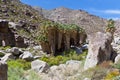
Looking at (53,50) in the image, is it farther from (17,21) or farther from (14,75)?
(17,21)

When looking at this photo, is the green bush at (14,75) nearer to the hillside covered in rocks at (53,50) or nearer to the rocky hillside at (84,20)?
the hillside covered in rocks at (53,50)

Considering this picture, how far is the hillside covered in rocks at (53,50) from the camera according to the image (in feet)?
84.7

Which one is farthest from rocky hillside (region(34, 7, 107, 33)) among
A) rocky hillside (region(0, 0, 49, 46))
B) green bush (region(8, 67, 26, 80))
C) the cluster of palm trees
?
green bush (region(8, 67, 26, 80))

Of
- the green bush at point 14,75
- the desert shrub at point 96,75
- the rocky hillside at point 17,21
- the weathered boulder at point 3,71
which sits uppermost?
the rocky hillside at point 17,21

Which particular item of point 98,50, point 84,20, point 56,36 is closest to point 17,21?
point 56,36

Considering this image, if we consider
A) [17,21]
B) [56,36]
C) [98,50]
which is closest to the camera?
[98,50]

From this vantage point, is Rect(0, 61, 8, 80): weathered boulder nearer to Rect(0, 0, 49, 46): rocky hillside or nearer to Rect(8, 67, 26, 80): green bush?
Rect(8, 67, 26, 80): green bush

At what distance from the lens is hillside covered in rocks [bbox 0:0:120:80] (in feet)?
84.7

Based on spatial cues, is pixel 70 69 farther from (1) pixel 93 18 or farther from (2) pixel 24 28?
(1) pixel 93 18

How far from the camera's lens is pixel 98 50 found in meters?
33.9

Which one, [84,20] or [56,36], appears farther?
[84,20]

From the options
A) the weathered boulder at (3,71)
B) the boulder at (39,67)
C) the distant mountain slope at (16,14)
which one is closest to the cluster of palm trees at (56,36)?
the boulder at (39,67)

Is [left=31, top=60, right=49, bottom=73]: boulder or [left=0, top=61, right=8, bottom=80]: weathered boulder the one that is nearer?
[left=0, top=61, right=8, bottom=80]: weathered boulder

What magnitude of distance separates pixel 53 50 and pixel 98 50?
92.1 feet
